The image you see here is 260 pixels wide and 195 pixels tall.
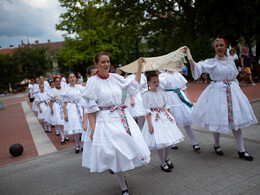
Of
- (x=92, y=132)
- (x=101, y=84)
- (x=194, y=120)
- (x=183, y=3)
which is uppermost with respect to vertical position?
(x=183, y=3)

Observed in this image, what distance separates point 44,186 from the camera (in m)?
4.59

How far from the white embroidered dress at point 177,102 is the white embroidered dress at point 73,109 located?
269cm

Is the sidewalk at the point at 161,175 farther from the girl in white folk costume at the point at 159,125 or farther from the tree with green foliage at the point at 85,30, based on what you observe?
the tree with green foliage at the point at 85,30

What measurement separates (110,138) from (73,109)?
3802mm

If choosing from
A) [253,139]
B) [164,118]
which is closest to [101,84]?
[164,118]

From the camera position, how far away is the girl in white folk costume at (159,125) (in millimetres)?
4281

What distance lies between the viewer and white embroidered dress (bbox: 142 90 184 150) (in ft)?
14.0

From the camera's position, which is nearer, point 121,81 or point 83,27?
point 121,81

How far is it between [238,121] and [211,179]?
4.25 ft

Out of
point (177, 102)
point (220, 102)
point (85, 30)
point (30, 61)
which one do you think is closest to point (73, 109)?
point (177, 102)

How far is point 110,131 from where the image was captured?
343cm

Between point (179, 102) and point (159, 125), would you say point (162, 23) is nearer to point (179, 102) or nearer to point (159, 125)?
point (179, 102)

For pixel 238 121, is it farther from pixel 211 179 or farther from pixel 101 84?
pixel 101 84

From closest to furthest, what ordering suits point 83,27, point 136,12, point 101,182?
1. point 101,182
2. point 136,12
3. point 83,27
